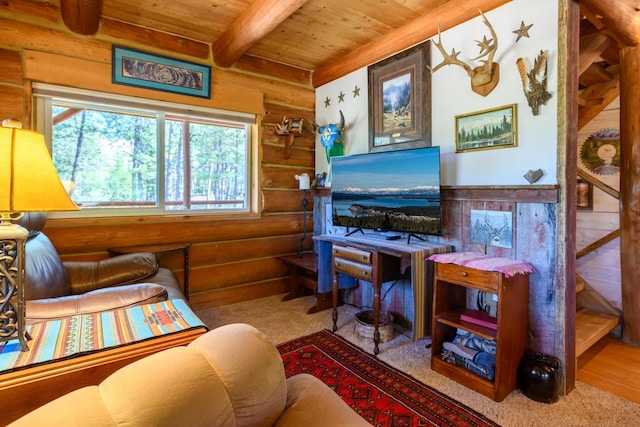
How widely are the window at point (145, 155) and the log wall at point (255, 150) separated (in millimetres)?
142

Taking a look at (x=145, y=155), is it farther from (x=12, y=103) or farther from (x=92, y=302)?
(x=92, y=302)

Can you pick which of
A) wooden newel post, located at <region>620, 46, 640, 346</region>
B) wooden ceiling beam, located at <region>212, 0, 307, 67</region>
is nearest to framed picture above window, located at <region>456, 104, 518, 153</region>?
wooden newel post, located at <region>620, 46, 640, 346</region>

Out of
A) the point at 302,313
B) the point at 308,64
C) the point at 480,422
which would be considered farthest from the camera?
the point at 308,64

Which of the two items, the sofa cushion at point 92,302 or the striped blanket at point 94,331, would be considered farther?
the sofa cushion at point 92,302

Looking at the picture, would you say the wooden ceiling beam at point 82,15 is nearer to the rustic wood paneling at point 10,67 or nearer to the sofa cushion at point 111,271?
the rustic wood paneling at point 10,67

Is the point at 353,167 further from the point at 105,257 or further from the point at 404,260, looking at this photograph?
the point at 105,257

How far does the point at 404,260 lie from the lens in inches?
94.7

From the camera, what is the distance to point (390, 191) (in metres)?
2.80

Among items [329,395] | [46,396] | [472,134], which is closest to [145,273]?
[46,396]

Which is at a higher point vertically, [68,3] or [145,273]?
[68,3]

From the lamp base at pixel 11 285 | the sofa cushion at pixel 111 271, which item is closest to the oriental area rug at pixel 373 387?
the sofa cushion at pixel 111 271

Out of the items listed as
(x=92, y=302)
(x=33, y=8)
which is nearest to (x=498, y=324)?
(x=92, y=302)

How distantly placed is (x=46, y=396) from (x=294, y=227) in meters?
3.06

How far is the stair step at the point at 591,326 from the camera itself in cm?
239
